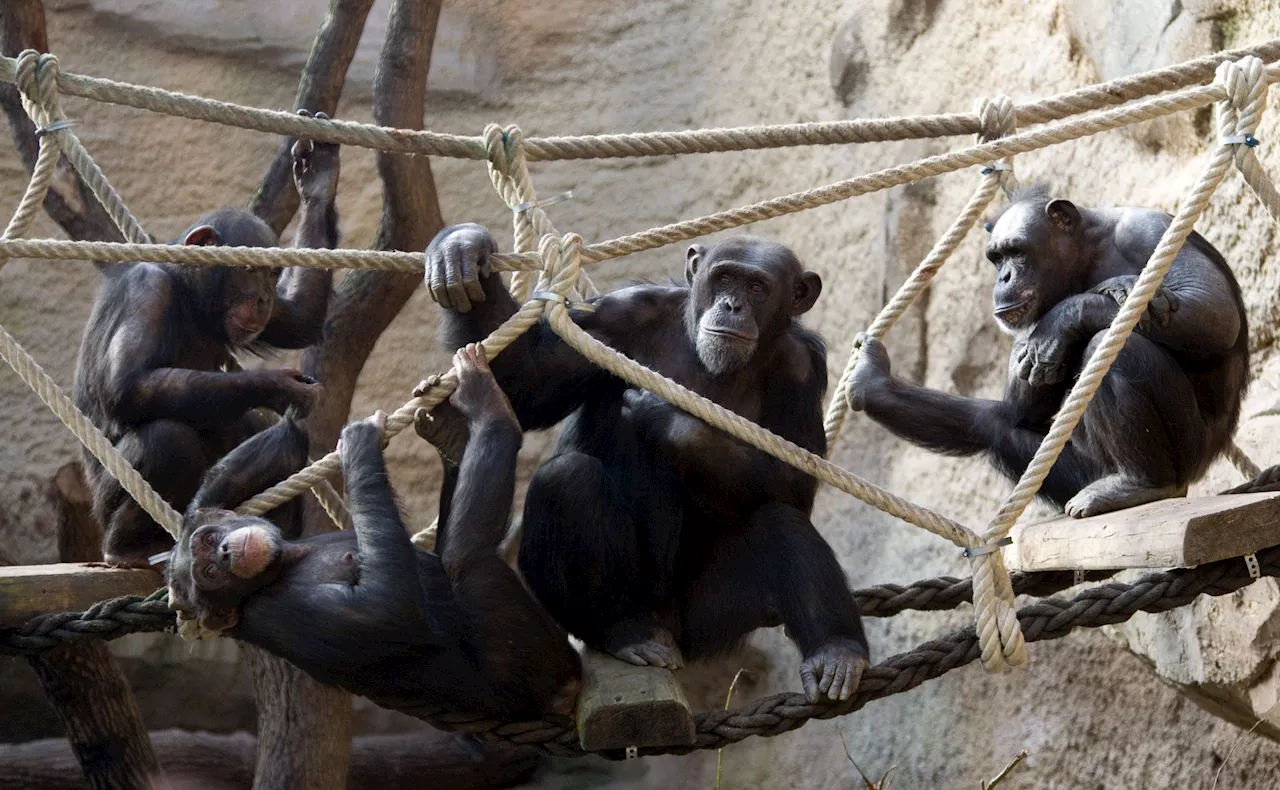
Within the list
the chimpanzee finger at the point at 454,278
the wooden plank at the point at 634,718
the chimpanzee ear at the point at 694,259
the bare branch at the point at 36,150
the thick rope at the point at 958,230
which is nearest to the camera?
the wooden plank at the point at 634,718

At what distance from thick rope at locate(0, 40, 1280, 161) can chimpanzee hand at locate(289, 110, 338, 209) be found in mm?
1106

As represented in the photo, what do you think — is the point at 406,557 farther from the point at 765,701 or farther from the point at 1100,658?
the point at 1100,658

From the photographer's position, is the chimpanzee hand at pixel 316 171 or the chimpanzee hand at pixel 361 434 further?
the chimpanzee hand at pixel 316 171

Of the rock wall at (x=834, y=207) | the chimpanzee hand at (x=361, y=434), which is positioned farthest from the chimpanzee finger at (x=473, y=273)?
the rock wall at (x=834, y=207)

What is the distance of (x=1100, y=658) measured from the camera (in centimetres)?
668

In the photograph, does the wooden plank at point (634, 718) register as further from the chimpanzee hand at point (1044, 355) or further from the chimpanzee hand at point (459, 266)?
the chimpanzee hand at point (1044, 355)

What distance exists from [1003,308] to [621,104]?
18.2 ft

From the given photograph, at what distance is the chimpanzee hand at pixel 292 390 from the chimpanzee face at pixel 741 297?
1.41 meters

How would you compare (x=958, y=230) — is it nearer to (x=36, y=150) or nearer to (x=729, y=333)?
(x=729, y=333)

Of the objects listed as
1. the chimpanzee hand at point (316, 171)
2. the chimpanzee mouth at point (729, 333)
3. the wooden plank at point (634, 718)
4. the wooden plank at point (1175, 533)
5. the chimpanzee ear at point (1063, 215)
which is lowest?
the wooden plank at point (634, 718)

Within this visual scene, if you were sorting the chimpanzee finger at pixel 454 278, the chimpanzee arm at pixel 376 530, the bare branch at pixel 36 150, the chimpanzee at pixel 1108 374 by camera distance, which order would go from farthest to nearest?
the bare branch at pixel 36 150
the chimpanzee at pixel 1108 374
the chimpanzee finger at pixel 454 278
the chimpanzee arm at pixel 376 530

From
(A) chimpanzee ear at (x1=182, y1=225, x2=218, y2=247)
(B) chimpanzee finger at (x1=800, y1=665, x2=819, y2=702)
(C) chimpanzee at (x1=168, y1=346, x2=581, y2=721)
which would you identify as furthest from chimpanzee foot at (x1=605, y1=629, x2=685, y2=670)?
(A) chimpanzee ear at (x1=182, y1=225, x2=218, y2=247)

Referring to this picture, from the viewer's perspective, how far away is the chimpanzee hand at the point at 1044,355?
14.9ft

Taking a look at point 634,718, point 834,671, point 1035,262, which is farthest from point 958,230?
point 634,718
